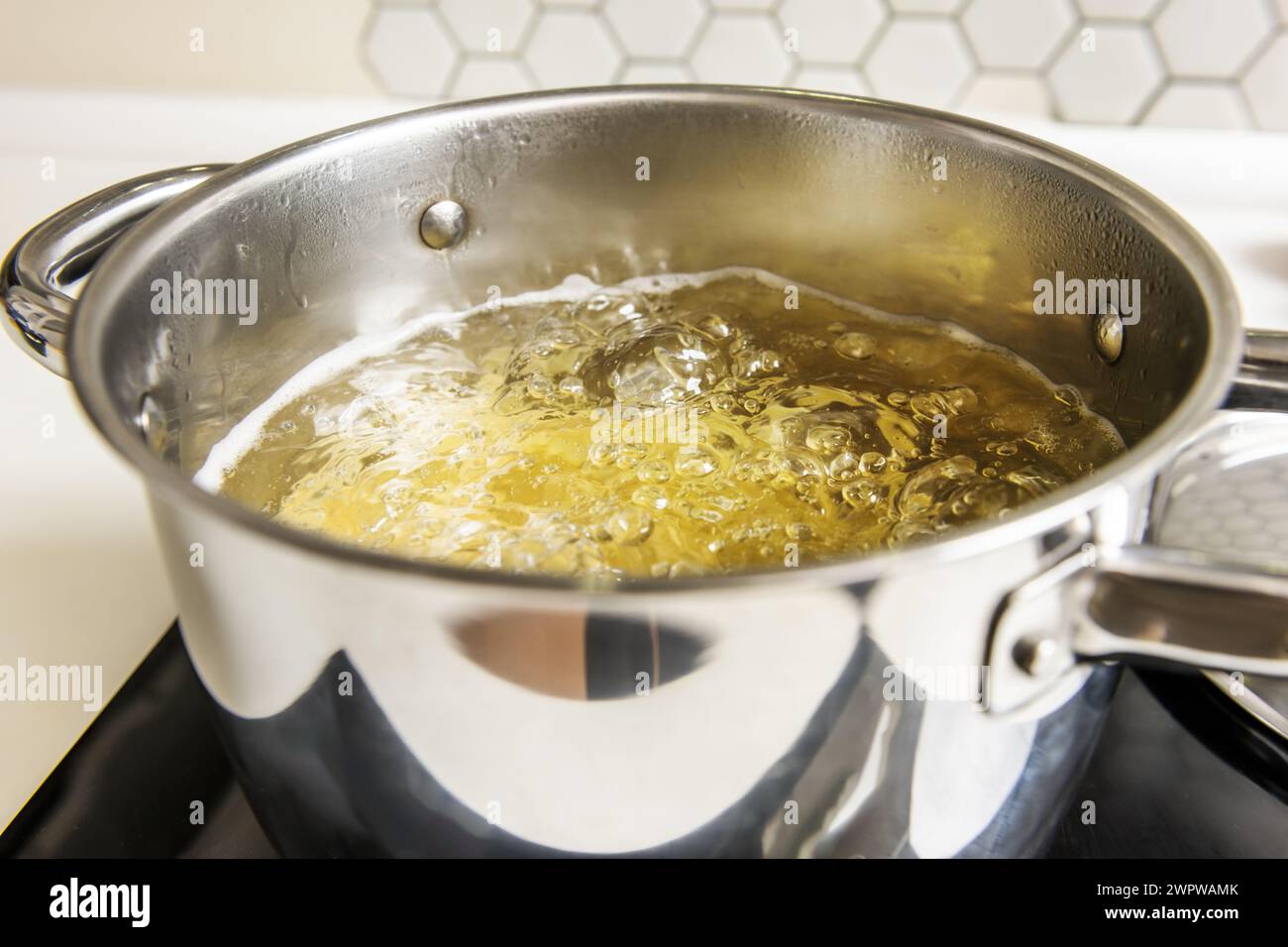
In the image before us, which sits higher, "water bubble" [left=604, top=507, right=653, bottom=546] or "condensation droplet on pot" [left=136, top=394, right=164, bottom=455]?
"condensation droplet on pot" [left=136, top=394, right=164, bottom=455]

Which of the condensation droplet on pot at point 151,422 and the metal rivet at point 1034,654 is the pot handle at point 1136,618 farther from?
the condensation droplet on pot at point 151,422

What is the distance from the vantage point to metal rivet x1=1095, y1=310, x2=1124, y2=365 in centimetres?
52

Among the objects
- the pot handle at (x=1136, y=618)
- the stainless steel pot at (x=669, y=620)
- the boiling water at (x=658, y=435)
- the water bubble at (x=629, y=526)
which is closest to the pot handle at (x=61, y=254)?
the stainless steel pot at (x=669, y=620)

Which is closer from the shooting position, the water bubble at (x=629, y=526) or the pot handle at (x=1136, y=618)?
the pot handle at (x=1136, y=618)

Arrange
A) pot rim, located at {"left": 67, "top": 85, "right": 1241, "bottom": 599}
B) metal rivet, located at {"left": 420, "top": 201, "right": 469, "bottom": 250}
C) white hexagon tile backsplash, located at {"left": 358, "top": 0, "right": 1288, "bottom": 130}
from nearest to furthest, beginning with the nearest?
pot rim, located at {"left": 67, "top": 85, "right": 1241, "bottom": 599} → metal rivet, located at {"left": 420, "top": 201, "right": 469, "bottom": 250} → white hexagon tile backsplash, located at {"left": 358, "top": 0, "right": 1288, "bottom": 130}

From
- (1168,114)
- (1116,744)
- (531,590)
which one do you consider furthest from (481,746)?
(1168,114)

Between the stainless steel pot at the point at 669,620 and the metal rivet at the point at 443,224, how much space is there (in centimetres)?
4

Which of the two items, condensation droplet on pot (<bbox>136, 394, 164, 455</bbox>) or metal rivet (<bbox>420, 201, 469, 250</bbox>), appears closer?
condensation droplet on pot (<bbox>136, 394, 164, 455</bbox>)

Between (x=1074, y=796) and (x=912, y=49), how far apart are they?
57cm

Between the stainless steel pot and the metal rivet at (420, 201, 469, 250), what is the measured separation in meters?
0.04

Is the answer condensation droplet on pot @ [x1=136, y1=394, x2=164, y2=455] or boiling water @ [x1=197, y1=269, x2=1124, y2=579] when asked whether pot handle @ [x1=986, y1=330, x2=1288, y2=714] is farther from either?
condensation droplet on pot @ [x1=136, y1=394, x2=164, y2=455]

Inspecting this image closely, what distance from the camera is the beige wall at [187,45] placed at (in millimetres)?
884

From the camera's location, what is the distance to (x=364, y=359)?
0.62 m

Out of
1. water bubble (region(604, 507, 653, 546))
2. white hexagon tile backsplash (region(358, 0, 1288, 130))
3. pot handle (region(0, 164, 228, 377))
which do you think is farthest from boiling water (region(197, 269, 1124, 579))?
white hexagon tile backsplash (region(358, 0, 1288, 130))
